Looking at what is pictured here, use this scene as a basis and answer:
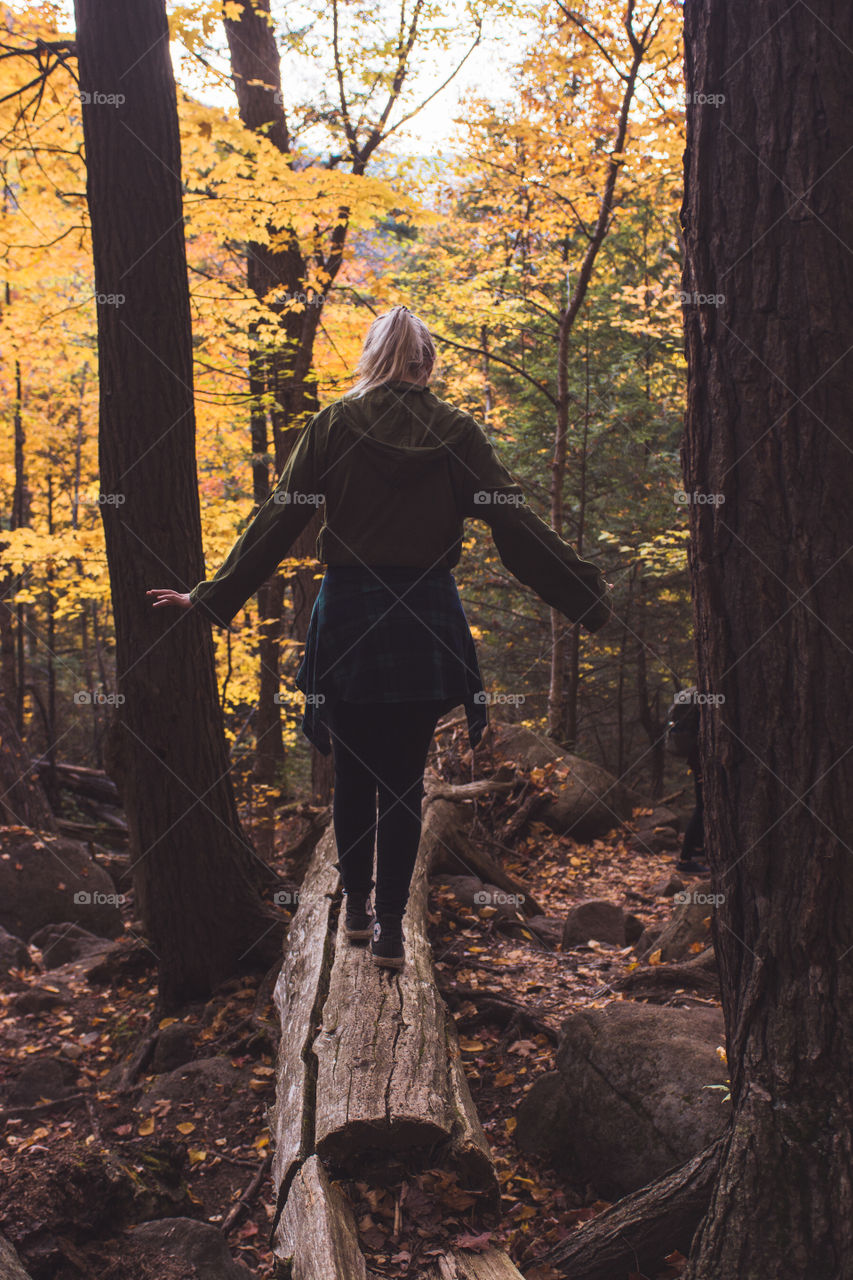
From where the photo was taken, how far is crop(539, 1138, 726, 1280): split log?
207 cm

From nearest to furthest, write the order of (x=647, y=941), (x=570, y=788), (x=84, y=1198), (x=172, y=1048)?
(x=84, y=1198), (x=172, y=1048), (x=647, y=941), (x=570, y=788)

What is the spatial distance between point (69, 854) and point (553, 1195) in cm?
657

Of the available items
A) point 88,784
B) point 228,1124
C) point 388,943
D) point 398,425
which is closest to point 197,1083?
point 228,1124

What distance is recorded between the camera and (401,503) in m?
2.98

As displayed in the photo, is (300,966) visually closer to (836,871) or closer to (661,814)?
(836,871)

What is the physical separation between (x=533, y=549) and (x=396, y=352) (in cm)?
87

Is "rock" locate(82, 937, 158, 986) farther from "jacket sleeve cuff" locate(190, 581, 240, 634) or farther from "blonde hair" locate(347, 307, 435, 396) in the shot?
"blonde hair" locate(347, 307, 435, 396)

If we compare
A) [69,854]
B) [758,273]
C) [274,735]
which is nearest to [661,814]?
[274,735]

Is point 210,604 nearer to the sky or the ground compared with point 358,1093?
nearer to the sky

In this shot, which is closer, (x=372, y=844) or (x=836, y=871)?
(x=836, y=871)

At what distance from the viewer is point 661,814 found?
31.9 feet

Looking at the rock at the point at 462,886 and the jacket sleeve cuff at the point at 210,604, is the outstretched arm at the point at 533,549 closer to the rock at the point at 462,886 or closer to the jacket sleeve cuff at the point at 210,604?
the jacket sleeve cuff at the point at 210,604

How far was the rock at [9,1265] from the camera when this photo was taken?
1.90 meters

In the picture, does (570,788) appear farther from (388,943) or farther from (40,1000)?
(388,943)
